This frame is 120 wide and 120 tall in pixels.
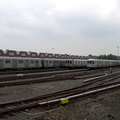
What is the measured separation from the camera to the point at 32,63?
3231 centimetres

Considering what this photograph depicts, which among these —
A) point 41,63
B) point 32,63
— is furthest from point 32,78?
point 41,63

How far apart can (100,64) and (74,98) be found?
30.9m

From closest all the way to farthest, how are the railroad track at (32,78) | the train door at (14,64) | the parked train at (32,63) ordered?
the railroad track at (32,78)
the parked train at (32,63)
the train door at (14,64)

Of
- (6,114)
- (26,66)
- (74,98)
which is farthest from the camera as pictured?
(26,66)

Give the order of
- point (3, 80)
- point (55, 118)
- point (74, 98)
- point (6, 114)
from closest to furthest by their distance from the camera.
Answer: point (55, 118), point (6, 114), point (74, 98), point (3, 80)

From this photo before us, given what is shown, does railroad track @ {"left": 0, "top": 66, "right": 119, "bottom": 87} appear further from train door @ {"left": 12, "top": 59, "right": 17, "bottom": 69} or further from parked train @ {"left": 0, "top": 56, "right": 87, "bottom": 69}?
train door @ {"left": 12, "top": 59, "right": 17, "bottom": 69}

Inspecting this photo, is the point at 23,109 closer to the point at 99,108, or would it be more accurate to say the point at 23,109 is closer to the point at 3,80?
the point at 99,108

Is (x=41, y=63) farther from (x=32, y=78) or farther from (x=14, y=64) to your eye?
(x=32, y=78)

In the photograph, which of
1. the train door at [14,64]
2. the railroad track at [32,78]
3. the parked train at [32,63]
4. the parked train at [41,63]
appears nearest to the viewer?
the railroad track at [32,78]

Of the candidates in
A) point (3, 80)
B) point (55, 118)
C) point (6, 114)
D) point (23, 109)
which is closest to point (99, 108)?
point (55, 118)

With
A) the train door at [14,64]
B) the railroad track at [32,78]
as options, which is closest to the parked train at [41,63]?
the train door at [14,64]

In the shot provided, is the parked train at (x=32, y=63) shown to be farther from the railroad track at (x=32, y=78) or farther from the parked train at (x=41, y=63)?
the railroad track at (x=32, y=78)

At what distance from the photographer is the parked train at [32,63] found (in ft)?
89.4

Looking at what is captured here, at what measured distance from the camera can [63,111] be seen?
6523 mm
